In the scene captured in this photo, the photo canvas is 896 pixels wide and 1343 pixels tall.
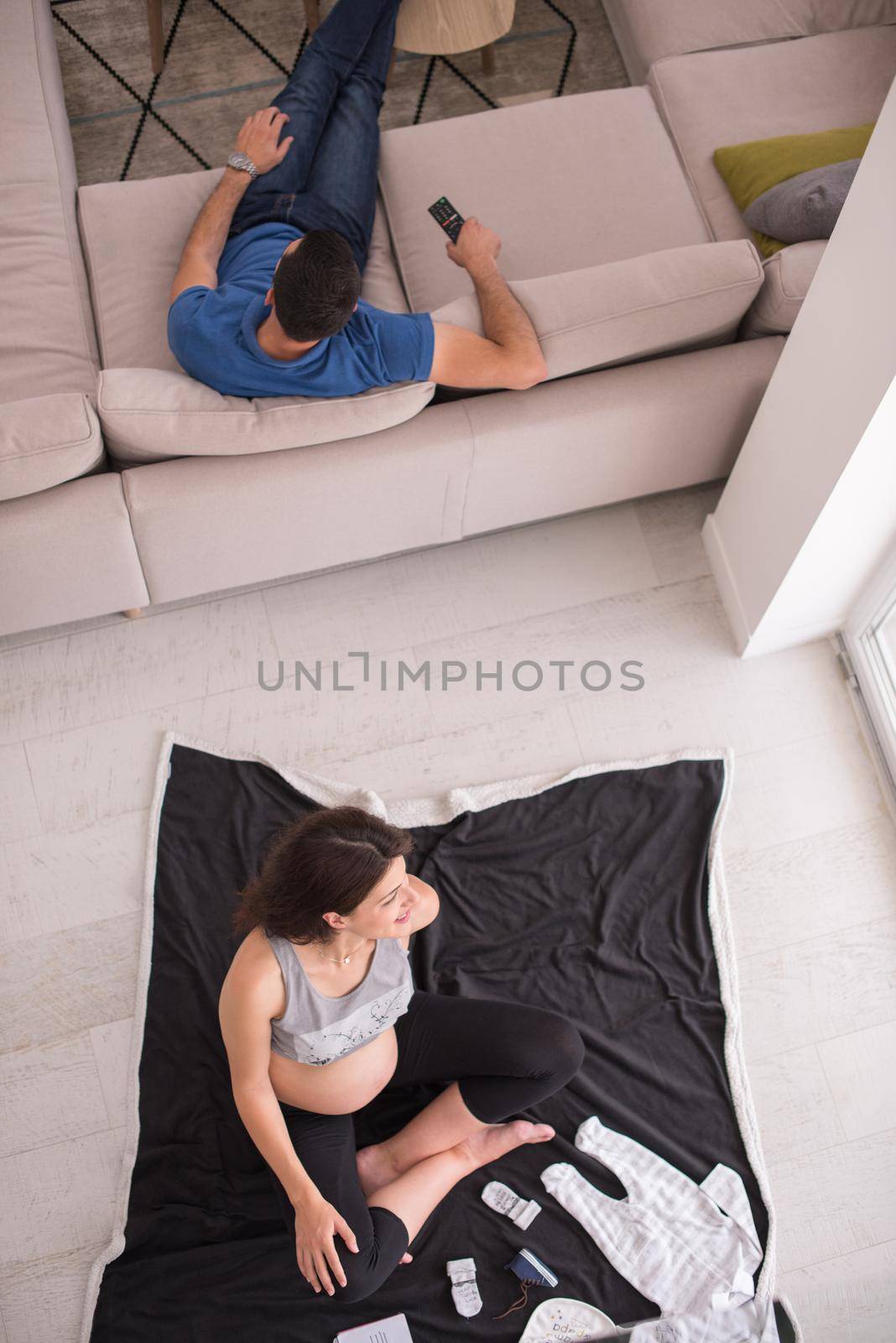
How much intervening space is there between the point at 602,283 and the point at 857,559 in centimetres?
79

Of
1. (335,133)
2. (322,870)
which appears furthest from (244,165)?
(322,870)

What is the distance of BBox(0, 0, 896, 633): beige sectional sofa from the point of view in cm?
208

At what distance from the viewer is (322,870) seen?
1665 millimetres

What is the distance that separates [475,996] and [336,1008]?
458 mm

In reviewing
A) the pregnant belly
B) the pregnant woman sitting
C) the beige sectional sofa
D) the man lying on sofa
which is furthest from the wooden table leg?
the pregnant belly

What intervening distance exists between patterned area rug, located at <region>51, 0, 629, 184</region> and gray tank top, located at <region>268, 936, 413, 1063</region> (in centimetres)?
231

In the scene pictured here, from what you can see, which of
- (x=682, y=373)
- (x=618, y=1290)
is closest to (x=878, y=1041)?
(x=618, y=1290)

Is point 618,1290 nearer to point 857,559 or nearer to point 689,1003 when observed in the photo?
point 689,1003

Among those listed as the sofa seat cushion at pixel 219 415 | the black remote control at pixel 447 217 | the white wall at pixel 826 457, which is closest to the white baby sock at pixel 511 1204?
the white wall at pixel 826 457

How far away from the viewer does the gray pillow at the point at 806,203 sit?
227 cm

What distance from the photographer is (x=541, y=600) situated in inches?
104

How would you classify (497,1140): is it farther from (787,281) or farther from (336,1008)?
(787,281)

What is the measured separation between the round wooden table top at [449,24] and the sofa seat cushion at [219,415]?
47.1 inches

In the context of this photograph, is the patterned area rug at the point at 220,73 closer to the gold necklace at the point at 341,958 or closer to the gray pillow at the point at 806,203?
the gray pillow at the point at 806,203
